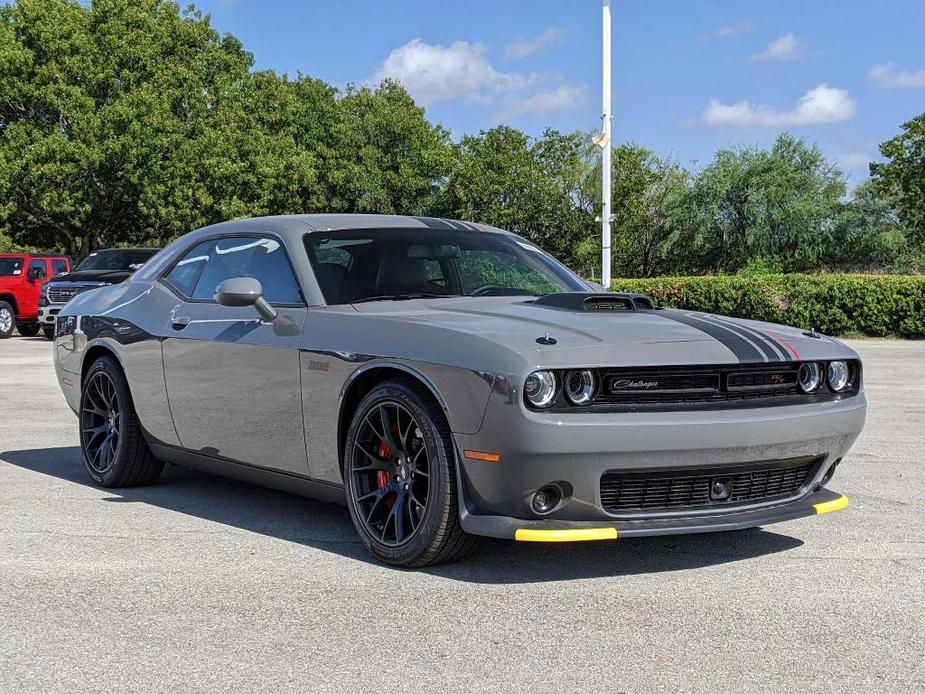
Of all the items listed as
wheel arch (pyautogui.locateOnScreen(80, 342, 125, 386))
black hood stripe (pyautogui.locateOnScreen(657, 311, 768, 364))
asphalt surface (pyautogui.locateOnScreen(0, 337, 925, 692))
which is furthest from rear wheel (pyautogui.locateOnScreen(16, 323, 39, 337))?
black hood stripe (pyautogui.locateOnScreen(657, 311, 768, 364))

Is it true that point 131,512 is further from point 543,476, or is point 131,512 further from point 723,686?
point 723,686

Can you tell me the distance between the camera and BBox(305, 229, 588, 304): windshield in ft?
18.6

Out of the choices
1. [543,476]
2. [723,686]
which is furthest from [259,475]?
[723,686]

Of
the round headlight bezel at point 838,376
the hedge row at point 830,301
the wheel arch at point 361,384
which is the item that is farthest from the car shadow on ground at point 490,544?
the hedge row at point 830,301

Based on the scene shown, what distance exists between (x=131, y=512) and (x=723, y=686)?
3650mm

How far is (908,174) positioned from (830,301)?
911 inches

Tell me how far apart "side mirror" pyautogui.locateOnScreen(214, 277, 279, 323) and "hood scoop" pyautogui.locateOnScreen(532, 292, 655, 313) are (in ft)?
4.04

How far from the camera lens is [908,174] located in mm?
43406

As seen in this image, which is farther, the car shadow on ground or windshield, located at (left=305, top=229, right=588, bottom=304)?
windshield, located at (left=305, top=229, right=588, bottom=304)

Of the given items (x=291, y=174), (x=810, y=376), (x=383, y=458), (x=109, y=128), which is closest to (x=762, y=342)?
(x=810, y=376)

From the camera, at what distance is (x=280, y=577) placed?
479 centimetres

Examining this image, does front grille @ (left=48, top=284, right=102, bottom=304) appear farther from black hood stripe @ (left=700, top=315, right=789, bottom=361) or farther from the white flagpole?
black hood stripe @ (left=700, top=315, right=789, bottom=361)

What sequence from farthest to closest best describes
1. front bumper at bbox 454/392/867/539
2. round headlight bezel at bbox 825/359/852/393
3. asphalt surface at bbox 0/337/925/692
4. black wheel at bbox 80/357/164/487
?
1. black wheel at bbox 80/357/164/487
2. round headlight bezel at bbox 825/359/852/393
3. front bumper at bbox 454/392/867/539
4. asphalt surface at bbox 0/337/925/692

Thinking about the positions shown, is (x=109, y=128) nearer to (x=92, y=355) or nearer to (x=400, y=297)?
(x=92, y=355)
